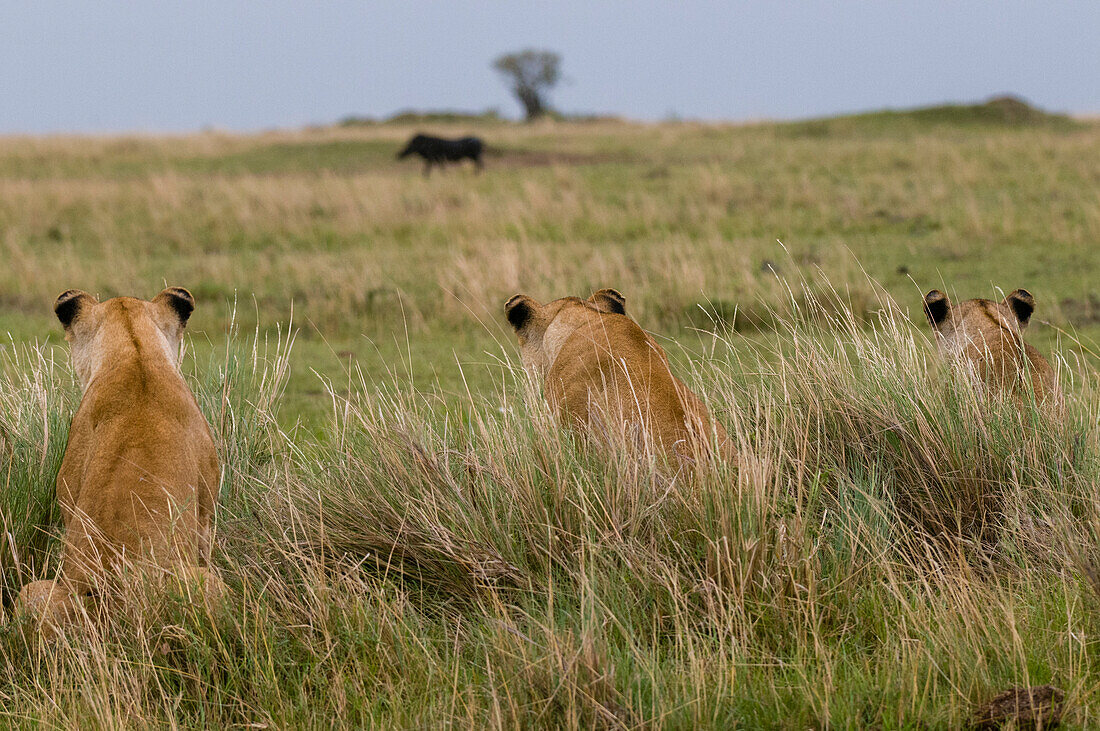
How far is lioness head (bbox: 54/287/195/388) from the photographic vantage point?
4.47 m

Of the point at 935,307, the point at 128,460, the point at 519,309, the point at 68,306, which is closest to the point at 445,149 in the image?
the point at 519,309

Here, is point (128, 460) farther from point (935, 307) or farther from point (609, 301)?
point (935, 307)

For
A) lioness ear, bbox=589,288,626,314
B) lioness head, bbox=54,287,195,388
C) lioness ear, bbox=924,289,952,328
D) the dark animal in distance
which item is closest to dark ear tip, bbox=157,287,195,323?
lioness head, bbox=54,287,195,388

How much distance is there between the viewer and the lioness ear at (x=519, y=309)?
5086 mm

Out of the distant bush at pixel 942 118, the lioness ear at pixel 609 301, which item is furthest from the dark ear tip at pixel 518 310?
the distant bush at pixel 942 118

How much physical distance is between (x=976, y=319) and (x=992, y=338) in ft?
0.48

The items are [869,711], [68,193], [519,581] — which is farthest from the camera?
[68,193]

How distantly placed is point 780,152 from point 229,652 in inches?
1057

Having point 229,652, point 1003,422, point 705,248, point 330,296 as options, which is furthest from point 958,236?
point 229,652

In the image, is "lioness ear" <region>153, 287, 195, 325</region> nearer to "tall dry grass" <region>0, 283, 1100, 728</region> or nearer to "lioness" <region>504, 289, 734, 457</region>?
"tall dry grass" <region>0, 283, 1100, 728</region>

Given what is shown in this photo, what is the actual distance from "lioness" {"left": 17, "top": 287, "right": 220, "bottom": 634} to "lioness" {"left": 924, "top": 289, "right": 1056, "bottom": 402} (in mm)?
3490

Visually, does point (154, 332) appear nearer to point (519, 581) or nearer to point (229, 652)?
point (229, 652)

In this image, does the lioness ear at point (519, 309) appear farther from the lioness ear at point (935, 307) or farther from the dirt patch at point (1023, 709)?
the dirt patch at point (1023, 709)

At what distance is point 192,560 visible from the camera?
389cm
